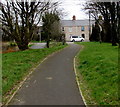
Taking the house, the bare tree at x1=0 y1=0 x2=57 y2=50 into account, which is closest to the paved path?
the bare tree at x1=0 y1=0 x2=57 y2=50

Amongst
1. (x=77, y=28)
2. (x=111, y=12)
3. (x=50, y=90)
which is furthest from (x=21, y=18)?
(x=77, y=28)

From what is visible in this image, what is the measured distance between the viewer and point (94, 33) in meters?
49.8

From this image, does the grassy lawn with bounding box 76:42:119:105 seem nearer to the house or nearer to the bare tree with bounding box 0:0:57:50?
the bare tree with bounding box 0:0:57:50

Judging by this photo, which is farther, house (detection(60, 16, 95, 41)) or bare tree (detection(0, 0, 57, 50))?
house (detection(60, 16, 95, 41))

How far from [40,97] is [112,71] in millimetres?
3737

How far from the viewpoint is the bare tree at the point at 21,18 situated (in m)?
24.2

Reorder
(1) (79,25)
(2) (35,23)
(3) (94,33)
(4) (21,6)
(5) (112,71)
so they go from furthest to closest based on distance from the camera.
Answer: (1) (79,25) < (3) (94,33) < (2) (35,23) < (4) (21,6) < (5) (112,71)

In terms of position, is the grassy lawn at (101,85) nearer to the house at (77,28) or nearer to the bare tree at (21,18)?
the bare tree at (21,18)

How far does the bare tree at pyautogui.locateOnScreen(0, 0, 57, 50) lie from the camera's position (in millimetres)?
24219

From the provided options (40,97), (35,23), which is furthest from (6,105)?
(35,23)

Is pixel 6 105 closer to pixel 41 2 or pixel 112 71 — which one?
pixel 112 71

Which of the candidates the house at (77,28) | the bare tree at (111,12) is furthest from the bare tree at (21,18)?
the house at (77,28)

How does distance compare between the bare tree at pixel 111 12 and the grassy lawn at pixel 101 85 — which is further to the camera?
the bare tree at pixel 111 12

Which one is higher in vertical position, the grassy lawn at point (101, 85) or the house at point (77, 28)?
the house at point (77, 28)
